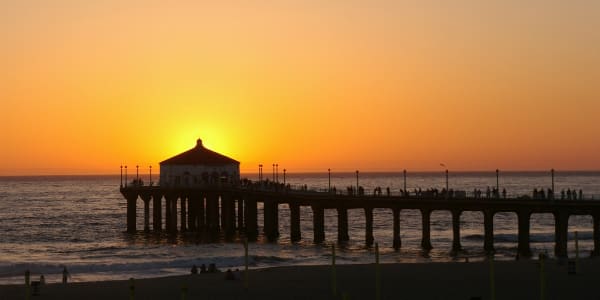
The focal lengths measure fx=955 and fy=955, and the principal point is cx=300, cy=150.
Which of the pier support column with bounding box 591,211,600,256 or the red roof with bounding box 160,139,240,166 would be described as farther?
the red roof with bounding box 160,139,240,166

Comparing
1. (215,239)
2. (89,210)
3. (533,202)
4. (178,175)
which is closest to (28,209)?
(89,210)

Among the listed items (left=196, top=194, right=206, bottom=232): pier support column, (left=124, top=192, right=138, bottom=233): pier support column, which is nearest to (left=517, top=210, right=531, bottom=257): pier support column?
(left=196, top=194, right=206, bottom=232): pier support column

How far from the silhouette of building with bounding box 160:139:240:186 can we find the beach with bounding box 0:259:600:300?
38.9 metres

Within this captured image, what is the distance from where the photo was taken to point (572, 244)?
64.0 meters

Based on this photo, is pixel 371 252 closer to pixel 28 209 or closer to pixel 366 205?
pixel 366 205

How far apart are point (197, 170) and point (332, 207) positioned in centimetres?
2002

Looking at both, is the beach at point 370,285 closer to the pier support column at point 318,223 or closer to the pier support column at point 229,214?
the pier support column at point 318,223

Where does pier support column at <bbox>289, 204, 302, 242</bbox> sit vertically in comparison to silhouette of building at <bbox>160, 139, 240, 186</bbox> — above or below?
below

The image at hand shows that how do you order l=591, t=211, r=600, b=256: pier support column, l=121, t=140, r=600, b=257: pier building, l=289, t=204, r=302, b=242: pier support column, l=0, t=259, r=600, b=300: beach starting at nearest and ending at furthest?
l=0, t=259, r=600, b=300: beach < l=591, t=211, r=600, b=256: pier support column < l=121, t=140, r=600, b=257: pier building < l=289, t=204, r=302, b=242: pier support column

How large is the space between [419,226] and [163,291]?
56468 mm

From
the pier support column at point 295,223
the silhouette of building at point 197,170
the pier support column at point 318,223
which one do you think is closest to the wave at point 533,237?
the pier support column at point 318,223

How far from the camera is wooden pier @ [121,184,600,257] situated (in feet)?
166

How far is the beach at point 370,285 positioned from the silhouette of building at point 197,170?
38928mm

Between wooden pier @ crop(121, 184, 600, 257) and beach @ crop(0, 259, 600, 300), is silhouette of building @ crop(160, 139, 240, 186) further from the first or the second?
beach @ crop(0, 259, 600, 300)
